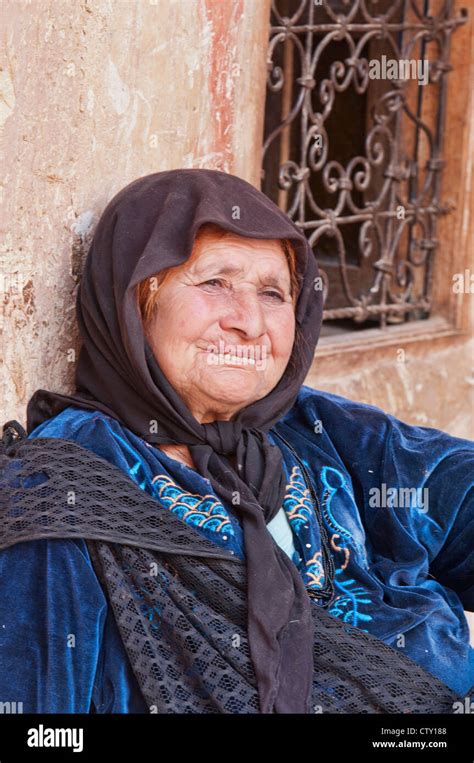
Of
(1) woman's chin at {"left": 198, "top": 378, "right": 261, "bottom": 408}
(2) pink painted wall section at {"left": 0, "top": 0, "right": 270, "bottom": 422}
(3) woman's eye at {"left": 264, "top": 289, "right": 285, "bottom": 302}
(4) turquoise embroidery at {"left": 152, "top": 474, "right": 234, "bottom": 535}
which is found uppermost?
(2) pink painted wall section at {"left": 0, "top": 0, "right": 270, "bottom": 422}

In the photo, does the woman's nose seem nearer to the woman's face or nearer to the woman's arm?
the woman's face

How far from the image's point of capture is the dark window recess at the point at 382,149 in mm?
4184

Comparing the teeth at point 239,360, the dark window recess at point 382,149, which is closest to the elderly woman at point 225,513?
the teeth at point 239,360

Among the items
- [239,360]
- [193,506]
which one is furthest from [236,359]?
[193,506]

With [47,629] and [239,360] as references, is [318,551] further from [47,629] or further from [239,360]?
[47,629]

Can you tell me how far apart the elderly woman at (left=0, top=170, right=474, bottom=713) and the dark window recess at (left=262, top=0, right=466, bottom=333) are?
4.72 ft

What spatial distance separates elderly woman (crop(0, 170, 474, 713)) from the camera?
7.12ft

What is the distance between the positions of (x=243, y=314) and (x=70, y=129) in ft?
1.92

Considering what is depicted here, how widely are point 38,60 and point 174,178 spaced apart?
38cm

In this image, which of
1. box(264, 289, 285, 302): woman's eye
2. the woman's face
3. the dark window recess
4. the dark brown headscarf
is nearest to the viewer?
the dark brown headscarf

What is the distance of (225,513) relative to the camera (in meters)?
2.40

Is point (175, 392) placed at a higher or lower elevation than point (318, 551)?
higher

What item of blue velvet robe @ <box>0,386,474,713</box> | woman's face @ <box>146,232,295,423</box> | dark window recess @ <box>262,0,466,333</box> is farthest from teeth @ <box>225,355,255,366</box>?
dark window recess @ <box>262,0,466,333</box>
